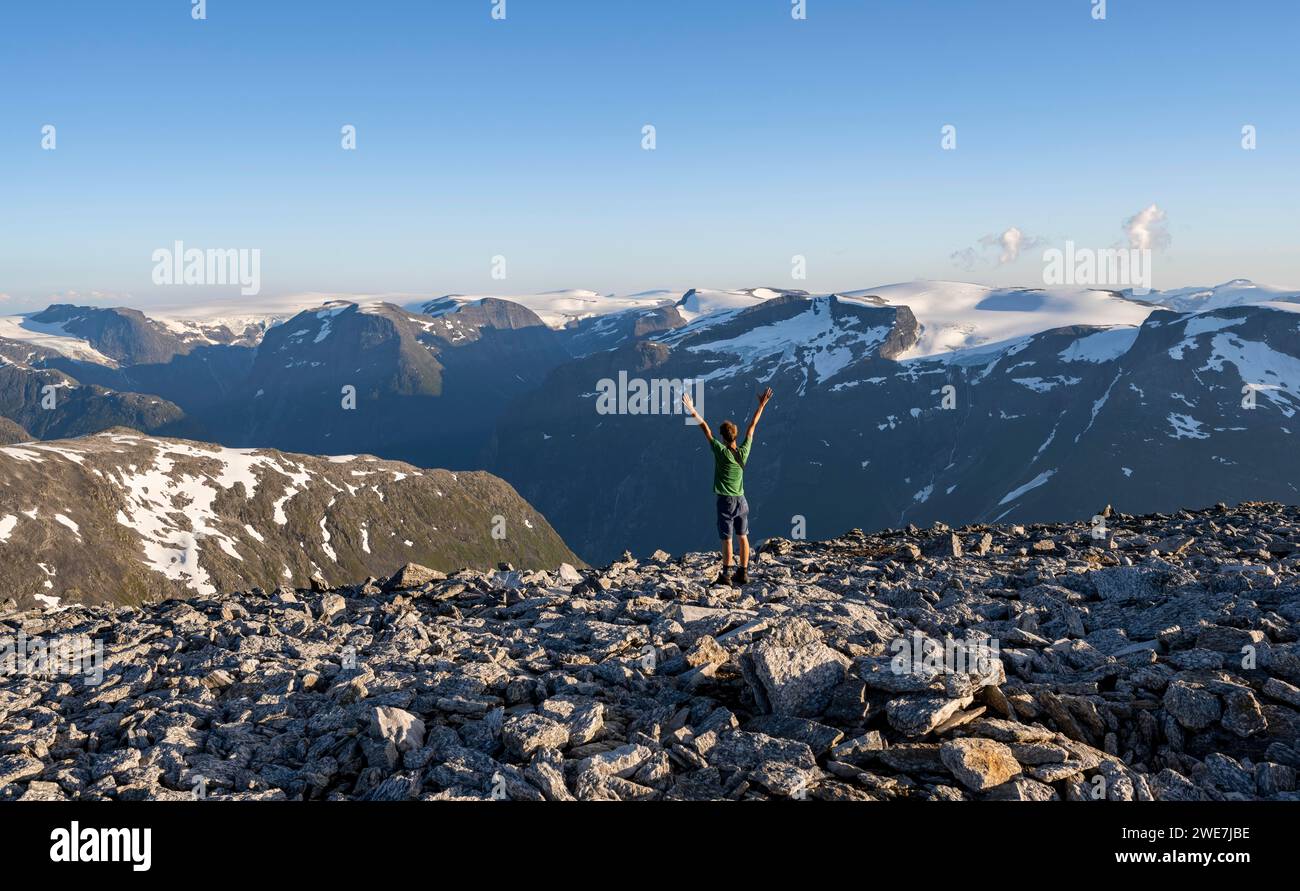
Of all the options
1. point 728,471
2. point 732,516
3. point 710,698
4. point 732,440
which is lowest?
point 710,698

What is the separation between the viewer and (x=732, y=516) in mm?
22625

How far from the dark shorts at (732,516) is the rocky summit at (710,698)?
1723 millimetres

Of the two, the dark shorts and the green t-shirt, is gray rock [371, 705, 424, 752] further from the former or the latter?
the dark shorts

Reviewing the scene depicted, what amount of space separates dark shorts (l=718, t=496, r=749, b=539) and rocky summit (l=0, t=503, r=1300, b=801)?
1.72 meters

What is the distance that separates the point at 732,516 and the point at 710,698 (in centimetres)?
918

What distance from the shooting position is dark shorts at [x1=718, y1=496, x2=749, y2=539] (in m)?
22.3

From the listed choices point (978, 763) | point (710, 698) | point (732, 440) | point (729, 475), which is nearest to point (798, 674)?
point (710, 698)

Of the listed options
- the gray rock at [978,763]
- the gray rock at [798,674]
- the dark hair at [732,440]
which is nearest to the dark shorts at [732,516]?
the dark hair at [732,440]

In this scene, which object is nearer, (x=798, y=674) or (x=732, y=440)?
(x=798, y=674)

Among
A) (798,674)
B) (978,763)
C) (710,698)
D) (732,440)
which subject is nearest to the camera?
(978,763)

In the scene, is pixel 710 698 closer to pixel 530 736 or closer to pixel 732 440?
pixel 530 736
